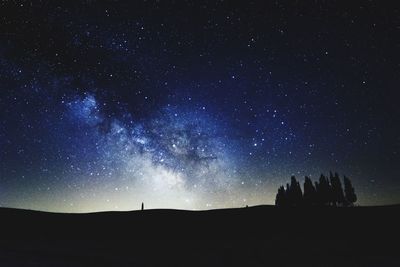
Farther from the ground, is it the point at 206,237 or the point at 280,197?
the point at 280,197

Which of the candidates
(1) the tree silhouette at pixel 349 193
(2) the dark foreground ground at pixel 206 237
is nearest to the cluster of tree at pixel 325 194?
(1) the tree silhouette at pixel 349 193

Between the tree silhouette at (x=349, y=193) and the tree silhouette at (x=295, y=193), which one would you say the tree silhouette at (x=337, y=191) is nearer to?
the tree silhouette at (x=349, y=193)

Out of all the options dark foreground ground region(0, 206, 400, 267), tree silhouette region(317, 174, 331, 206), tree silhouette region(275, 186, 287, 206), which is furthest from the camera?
tree silhouette region(275, 186, 287, 206)

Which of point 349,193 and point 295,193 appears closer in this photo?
point 349,193

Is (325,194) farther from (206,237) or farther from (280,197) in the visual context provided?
(206,237)

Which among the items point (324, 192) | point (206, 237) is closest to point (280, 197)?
point (324, 192)

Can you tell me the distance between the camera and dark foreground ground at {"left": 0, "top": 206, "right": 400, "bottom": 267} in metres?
12.9

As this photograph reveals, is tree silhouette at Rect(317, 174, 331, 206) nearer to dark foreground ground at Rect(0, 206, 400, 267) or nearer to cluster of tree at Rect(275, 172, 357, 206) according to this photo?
cluster of tree at Rect(275, 172, 357, 206)

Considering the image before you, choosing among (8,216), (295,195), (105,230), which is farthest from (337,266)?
(295,195)

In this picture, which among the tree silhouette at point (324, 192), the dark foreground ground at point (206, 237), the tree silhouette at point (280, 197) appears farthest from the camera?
the tree silhouette at point (280, 197)

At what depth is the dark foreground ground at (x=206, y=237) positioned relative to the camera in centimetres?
1294

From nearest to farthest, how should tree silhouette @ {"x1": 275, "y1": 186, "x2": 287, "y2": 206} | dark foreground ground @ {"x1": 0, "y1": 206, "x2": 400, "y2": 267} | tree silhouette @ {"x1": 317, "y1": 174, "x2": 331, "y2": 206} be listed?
1. dark foreground ground @ {"x1": 0, "y1": 206, "x2": 400, "y2": 267}
2. tree silhouette @ {"x1": 317, "y1": 174, "x2": 331, "y2": 206}
3. tree silhouette @ {"x1": 275, "y1": 186, "x2": 287, "y2": 206}

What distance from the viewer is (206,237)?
60.2 feet

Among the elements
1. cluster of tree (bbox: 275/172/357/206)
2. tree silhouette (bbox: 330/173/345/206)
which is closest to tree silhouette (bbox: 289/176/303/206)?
cluster of tree (bbox: 275/172/357/206)
